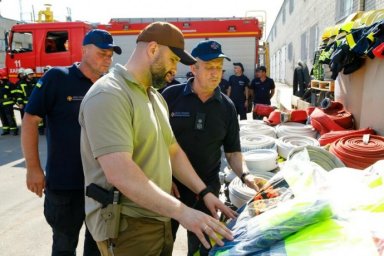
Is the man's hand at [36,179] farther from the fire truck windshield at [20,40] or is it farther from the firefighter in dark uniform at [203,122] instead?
the fire truck windshield at [20,40]

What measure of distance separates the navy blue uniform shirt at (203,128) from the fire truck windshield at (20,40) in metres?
8.82

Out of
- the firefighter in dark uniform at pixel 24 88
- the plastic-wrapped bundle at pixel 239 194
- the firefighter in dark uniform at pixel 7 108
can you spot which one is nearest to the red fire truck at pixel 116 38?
the firefighter in dark uniform at pixel 24 88

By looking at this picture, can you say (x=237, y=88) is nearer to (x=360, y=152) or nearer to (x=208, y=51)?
(x=360, y=152)

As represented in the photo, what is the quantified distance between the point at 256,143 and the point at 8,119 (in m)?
8.04

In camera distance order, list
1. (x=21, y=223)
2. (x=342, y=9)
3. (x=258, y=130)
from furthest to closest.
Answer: (x=342, y=9) < (x=258, y=130) < (x=21, y=223)

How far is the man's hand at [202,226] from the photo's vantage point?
4.16ft

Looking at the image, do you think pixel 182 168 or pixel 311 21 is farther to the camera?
pixel 311 21

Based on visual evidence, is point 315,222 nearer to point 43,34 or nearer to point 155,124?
point 155,124

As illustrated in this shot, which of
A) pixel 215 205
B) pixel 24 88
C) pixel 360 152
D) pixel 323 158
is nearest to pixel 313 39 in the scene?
pixel 24 88

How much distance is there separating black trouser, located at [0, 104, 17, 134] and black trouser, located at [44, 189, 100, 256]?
7.99 m

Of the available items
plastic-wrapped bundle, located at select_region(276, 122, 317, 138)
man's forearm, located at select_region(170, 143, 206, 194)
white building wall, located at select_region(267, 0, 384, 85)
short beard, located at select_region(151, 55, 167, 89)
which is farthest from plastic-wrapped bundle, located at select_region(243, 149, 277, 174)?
white building wall, located at select_region(267, 0, 384, 85)

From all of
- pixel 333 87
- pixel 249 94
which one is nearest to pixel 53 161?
pixel 333 87

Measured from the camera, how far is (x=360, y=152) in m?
2.83

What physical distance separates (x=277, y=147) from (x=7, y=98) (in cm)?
838
